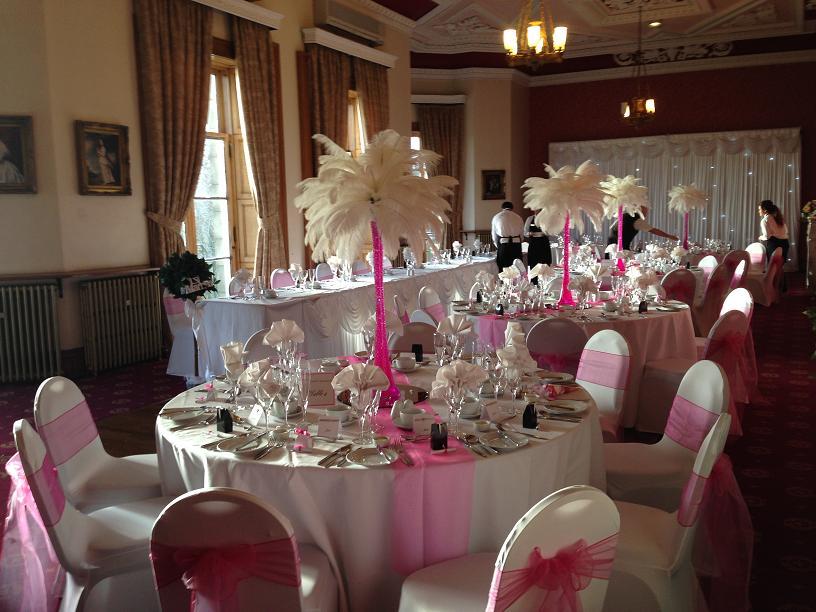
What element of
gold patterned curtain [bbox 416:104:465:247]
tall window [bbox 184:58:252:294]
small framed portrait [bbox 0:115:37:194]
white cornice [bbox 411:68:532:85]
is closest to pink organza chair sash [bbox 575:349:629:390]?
small framed portrait [bbox 0:115:37:194]

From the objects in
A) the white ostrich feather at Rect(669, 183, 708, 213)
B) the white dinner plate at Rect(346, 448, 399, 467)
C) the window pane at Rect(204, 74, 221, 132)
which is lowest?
the white dinner plate at Rect(346, 448, 399, 467)

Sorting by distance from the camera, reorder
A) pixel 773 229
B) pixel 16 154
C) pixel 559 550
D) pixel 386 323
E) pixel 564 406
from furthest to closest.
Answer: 1. pixel 773 229
2. pixel 16 154
3. pixel 386 323
4. pixel 564 406
5. pixel 559 550

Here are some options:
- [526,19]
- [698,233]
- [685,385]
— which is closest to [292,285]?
[526,19]

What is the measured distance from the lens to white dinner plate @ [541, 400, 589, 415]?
9.30ft

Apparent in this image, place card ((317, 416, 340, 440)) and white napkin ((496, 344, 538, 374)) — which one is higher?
white napkin ((496, 344, 538, 374))

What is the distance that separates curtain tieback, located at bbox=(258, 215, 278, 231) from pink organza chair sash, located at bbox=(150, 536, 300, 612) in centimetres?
761

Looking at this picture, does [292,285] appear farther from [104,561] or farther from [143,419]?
[104,561]

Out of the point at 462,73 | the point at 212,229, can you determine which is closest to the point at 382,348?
the point at 212,229

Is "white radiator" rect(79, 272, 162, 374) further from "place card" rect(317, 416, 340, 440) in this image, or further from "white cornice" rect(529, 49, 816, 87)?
"white cornice" rect(529, 49, 816, 87)

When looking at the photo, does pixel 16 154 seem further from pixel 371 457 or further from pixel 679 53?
pixel 679 53

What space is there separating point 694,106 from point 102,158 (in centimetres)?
1226

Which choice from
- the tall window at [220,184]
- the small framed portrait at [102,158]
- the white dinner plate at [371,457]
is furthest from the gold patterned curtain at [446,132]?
the white dinner plate at [371,457]

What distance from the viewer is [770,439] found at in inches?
197

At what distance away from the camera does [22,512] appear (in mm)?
2711
